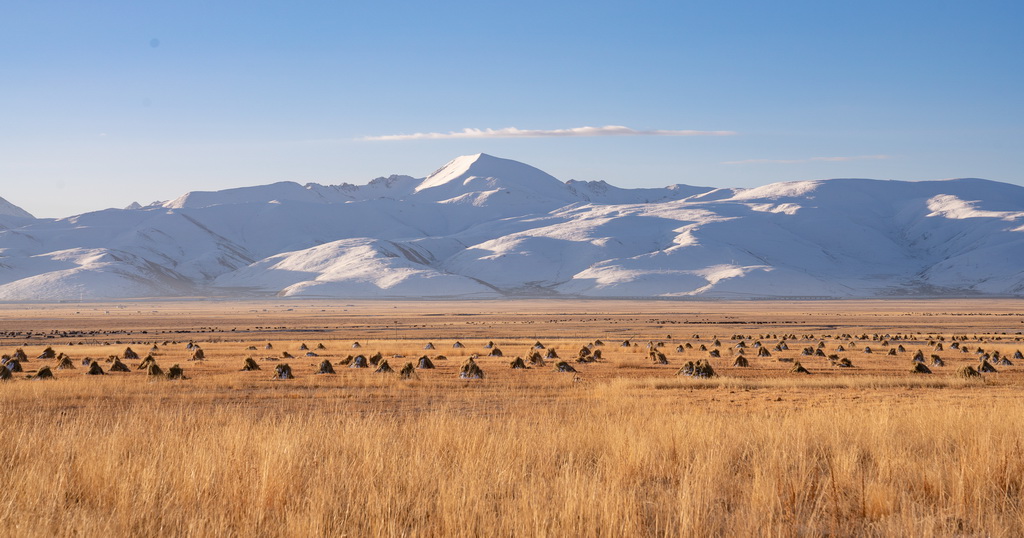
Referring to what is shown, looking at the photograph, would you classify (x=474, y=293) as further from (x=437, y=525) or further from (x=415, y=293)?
(x=437, y=525)

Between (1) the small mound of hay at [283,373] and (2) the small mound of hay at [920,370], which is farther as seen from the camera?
(2) the small mound of hay at [920,370]

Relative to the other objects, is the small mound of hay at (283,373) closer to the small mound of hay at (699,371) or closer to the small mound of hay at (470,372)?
the small mound of hay at (470,372)

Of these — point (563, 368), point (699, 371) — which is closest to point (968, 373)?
point (699, 371)

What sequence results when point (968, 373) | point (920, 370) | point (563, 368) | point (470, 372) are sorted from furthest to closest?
point (563, 368) → point (920, 370) → point (470, 372) → point (968, 373)

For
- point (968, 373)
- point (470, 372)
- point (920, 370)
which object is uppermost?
point (470, 372)

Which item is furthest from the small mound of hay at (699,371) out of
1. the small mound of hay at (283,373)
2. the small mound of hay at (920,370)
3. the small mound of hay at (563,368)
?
the small mound of hay at (283,373)

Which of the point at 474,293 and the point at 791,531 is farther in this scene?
the point at 474,293

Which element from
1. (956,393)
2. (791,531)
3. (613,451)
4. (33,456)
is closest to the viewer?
(791,531)

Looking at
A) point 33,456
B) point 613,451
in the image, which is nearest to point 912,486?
point 613,451

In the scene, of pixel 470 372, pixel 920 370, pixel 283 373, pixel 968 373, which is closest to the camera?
pixel 968 373

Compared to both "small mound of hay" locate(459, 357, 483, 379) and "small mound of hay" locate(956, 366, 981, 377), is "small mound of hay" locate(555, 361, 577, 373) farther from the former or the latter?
"small mound of hay" locate(956, 366, 981, 377)

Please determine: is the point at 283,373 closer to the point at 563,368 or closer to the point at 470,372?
the point at 470,372

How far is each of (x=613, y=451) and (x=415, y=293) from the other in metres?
186

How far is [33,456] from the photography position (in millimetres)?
8852
